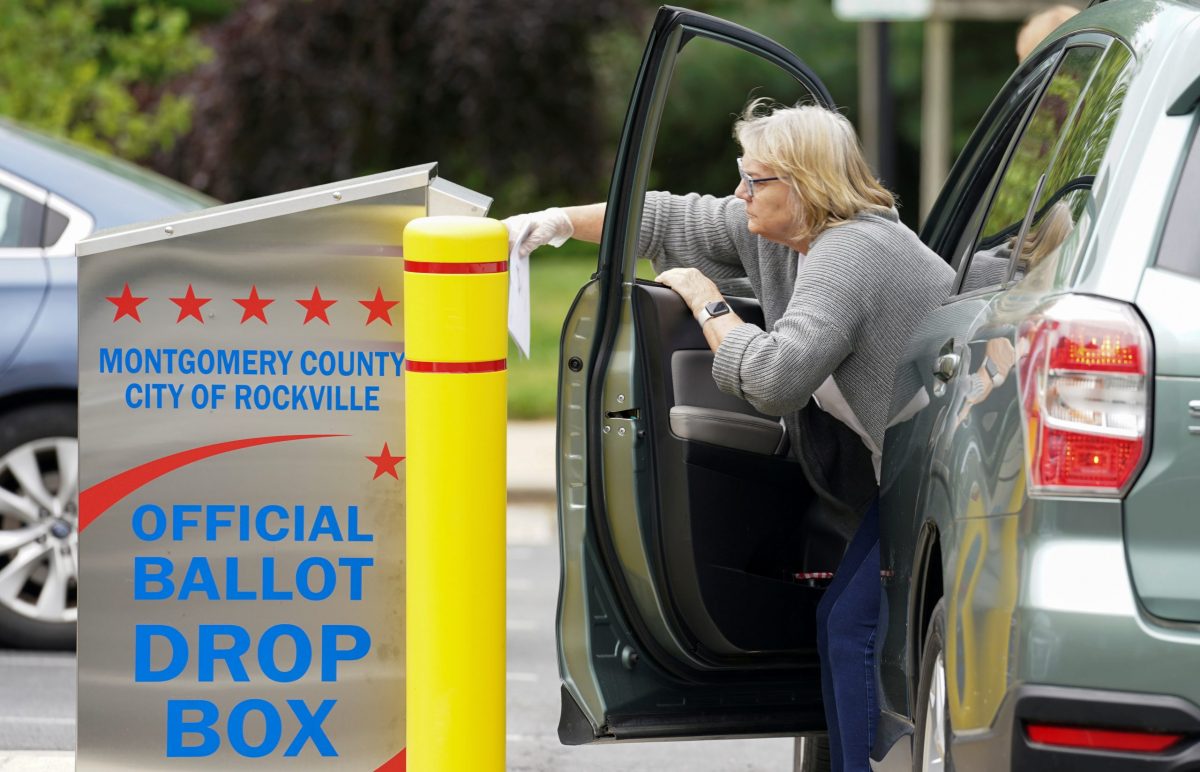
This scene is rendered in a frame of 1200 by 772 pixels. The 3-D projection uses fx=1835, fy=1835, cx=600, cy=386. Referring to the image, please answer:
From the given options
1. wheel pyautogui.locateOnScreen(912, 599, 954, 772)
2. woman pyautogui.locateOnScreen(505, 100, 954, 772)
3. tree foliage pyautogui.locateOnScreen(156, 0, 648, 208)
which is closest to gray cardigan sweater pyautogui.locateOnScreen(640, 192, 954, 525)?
woman pyautogui.locateOnScreen(505, 100, 954, 772)

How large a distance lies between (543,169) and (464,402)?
58.4 feet

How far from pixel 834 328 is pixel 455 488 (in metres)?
0.79

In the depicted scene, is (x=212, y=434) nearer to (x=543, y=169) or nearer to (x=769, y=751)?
(x=769, y=751)

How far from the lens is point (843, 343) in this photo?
356 centimetres

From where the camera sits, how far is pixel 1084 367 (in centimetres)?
254

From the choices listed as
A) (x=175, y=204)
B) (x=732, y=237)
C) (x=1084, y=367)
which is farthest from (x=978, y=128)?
(x=175, y=204)

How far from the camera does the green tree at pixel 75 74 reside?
1383cm

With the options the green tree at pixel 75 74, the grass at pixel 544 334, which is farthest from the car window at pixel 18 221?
the green tree at pixel 75 74

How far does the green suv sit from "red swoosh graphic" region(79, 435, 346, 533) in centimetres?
63

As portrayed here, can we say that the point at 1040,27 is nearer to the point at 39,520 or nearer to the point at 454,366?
the point at 454,366

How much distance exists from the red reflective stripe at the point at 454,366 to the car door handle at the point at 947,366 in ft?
2.58

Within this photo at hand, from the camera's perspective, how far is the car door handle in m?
3.13

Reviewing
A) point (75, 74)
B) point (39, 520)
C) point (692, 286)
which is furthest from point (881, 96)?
point (692, 286)

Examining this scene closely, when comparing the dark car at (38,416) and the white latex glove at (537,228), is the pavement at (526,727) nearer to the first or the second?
the dark car at (38,416)
